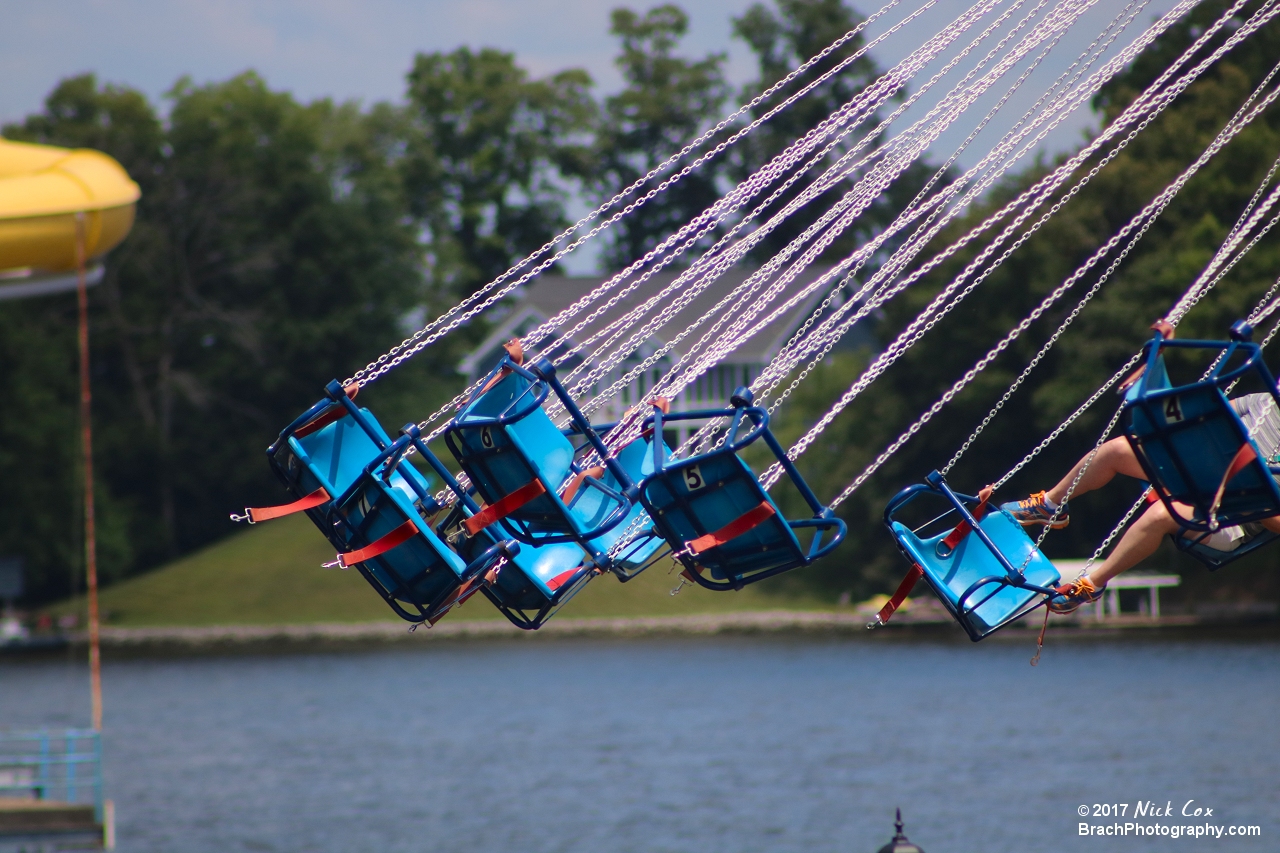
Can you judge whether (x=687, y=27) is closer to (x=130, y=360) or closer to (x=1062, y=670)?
(x=130, y=360)

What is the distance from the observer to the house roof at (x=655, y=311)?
7906 centimetres

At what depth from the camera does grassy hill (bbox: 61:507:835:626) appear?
230 feet

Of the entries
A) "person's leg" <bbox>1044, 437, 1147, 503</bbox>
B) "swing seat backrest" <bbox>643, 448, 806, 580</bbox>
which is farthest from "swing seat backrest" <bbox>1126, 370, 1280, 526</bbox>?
"swing seat backrest" <bbox>643, 448, 806, 580</bbox>

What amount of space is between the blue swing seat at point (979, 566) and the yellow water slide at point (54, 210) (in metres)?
5.25

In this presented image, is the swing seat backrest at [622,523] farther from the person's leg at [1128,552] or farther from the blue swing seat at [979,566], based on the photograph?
the person's leg at [1128,552]

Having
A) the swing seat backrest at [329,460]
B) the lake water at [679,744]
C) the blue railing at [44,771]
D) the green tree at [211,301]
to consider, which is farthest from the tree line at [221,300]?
the swing seat backrest at [329,460]

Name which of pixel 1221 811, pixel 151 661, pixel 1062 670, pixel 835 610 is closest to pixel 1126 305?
pixel 1062 670

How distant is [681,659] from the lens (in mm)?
64312

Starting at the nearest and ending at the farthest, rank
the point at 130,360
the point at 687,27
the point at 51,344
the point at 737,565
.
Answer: the point at 737,565, the point at 51,344, the point at 130,360, the point at 687,27

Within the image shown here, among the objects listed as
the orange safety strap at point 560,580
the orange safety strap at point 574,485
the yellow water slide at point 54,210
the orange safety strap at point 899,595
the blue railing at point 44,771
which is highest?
the yellow water slide at point 54,210

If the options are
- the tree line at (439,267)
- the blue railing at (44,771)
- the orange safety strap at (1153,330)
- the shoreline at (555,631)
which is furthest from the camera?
the shoreline at (555,631)

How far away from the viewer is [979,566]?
1235cm

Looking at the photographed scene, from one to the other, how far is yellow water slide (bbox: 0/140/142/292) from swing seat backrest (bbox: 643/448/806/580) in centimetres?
366

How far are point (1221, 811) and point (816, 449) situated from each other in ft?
109
